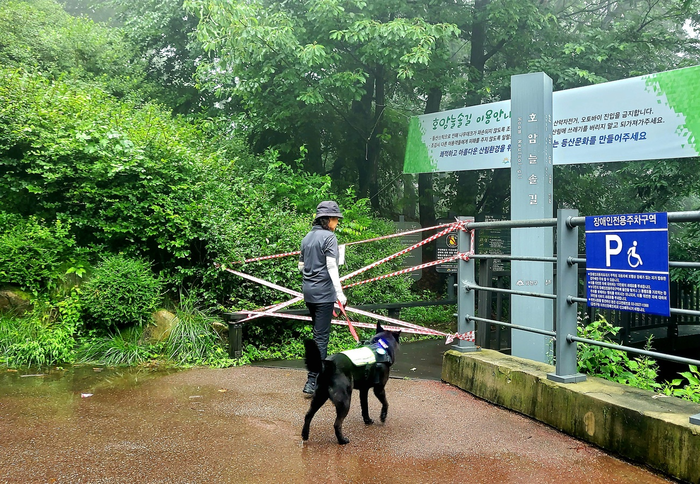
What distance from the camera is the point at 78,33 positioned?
12.5 metres

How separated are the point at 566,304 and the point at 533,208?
217cm

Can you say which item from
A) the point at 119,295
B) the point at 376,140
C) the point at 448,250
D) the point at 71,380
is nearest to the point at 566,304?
the point at 71,380

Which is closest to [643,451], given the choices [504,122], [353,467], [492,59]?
[353,467]

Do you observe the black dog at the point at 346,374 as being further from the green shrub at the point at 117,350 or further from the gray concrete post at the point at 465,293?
the green shrub at the point at 117,350

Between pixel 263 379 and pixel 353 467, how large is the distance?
2.71 meters

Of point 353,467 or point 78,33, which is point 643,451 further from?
point 78,33

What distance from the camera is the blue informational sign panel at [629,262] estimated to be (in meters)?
3.65

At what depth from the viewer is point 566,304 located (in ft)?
14.7

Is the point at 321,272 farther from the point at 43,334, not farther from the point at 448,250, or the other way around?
the point at 448,250

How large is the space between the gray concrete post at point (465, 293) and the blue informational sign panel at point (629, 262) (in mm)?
1630

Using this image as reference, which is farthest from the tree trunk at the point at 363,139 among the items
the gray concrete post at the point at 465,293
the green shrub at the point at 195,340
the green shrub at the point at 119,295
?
the gray concrete post at the point at 465,293

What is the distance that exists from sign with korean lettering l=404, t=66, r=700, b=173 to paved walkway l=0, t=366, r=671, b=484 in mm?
5336

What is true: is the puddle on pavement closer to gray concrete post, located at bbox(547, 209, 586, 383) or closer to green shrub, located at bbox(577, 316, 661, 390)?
gray concrete post, located at bbox(547, 209, 586, 383)

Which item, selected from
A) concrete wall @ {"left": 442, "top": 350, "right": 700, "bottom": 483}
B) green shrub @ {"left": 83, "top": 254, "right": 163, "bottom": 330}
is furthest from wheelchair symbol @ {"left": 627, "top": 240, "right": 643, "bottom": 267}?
green shrub @ {"left": 83, "top": 254, "right": 163, "bottom": 330}
